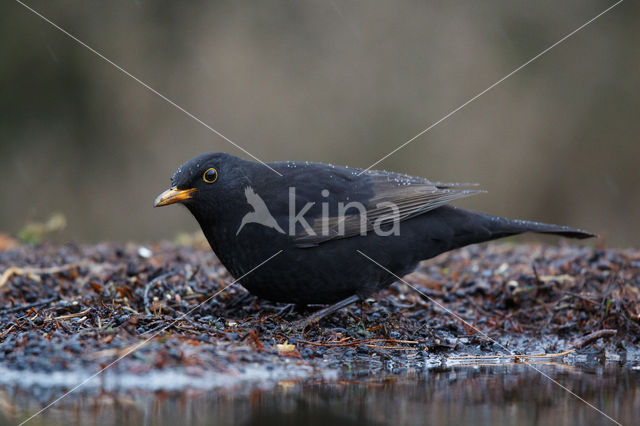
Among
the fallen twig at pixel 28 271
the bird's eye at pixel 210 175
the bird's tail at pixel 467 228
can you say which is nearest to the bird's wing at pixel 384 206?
the bird's tail at pixel 467 228

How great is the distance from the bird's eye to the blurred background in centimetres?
678

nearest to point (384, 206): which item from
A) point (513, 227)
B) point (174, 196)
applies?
point (513, 227)

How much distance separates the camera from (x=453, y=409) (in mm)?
3186

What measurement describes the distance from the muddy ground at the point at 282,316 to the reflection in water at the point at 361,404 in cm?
34

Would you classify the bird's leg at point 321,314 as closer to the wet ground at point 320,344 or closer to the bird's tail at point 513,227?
the wet ground at point 320,344

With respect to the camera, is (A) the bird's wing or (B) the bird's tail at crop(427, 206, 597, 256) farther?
(B) the bird's tail at crop(427, 206, 597, 256)

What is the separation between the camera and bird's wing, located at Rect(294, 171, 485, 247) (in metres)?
5.10

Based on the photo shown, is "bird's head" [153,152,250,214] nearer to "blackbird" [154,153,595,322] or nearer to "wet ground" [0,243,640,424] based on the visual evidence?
"blackbird" [154,153,595,322]

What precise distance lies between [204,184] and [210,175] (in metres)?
0.09

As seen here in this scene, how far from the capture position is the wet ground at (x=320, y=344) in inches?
126

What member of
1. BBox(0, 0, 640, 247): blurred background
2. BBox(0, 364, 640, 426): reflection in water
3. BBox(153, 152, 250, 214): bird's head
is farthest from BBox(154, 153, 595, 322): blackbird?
BBox(0, 0, 640, 247): blurred background

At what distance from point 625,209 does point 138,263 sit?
870 centimetres

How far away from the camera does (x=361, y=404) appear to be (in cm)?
325

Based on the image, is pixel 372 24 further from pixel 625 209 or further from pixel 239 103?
pixel 625 209
